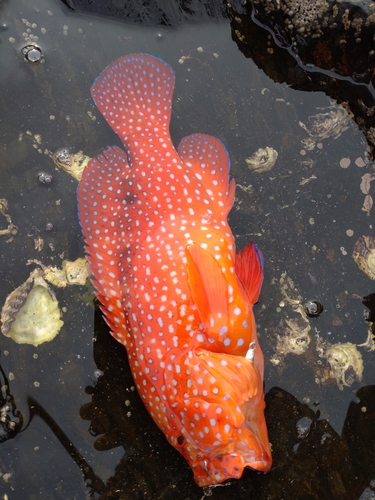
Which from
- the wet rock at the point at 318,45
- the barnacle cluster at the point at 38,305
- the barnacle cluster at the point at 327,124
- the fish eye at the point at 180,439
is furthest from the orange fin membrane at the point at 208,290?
the wet rock at the point at 318,45

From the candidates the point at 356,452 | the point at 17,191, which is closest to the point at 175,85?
the point at 17,191

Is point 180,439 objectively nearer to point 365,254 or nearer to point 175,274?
point 175,274

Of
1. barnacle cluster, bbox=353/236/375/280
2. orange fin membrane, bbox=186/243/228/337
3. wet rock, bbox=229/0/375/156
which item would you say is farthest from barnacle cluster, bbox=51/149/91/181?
barnacle cluster, bbox=353/236/375/280

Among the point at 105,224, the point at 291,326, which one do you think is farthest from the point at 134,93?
the point at 291,326

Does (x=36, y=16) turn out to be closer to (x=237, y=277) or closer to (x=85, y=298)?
(x=85, y=298)

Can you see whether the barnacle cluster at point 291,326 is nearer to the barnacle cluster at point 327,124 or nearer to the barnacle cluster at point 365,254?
the barnacle cluster at point 365,254

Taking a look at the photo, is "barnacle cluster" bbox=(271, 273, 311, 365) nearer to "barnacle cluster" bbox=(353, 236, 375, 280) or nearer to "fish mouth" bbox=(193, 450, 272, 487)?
"barnacle cluster" bbox=(353, 236, 375, 280)

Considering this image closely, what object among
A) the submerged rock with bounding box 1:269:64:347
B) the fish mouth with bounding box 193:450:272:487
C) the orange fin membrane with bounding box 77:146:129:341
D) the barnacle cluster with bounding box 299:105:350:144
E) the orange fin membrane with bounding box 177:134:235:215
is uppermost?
the barnacle cluster with bounding box 299:105:350:144
